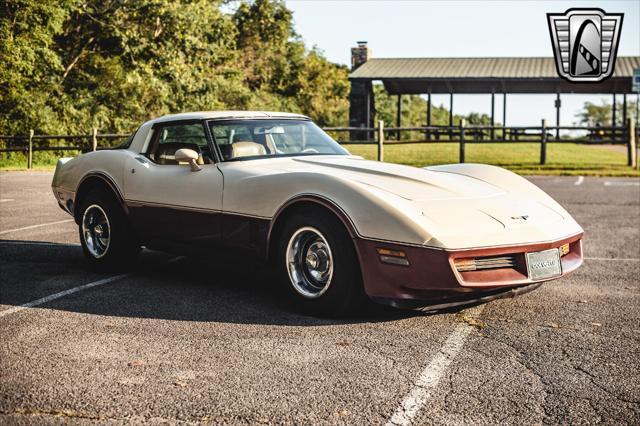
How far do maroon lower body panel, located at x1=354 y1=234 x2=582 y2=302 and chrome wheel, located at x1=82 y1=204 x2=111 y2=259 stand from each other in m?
2.85

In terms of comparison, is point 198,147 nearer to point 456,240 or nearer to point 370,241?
point 370,241

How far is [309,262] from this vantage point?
495cm

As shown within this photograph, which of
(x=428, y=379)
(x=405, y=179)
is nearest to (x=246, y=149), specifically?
(x=405, y=179)

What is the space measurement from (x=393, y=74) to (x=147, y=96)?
11.8 m

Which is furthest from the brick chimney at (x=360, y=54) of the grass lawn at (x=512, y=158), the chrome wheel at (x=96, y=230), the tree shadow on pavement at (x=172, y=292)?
the chrome wheel at (x=96, y=230)

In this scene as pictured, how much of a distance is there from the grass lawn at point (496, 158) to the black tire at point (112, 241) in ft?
54.0

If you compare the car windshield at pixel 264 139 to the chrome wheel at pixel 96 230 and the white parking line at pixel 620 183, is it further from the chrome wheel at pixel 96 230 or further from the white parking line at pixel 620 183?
the white parking line at pixel 620 183

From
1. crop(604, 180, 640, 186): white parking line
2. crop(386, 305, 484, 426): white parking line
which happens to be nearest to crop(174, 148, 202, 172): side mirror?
crop(386, 305, 484, 426): white parking line

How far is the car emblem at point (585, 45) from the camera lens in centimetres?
2408

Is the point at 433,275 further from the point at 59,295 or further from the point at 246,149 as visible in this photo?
the point at 59,295

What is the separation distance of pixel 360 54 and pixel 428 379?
37.7 m

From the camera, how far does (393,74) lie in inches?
1421

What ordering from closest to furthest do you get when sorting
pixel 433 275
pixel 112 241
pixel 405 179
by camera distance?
1. pixel 433 275
2. pixel 405 179
3. pixel 112 241

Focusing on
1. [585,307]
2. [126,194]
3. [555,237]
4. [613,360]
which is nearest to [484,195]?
[555,237]
